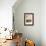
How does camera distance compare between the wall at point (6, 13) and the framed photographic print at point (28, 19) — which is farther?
the framed photographic print at point (28, 19)

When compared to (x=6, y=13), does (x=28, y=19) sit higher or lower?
lower

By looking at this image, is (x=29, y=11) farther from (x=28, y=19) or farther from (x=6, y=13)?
(x=6, y=13)

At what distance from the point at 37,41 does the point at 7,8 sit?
2.15 m

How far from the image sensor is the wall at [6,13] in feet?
14.0

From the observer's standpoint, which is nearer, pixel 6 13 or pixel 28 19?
pixel 6 13

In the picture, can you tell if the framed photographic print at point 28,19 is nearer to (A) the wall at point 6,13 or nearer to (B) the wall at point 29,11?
(B) the wall at point 29,11

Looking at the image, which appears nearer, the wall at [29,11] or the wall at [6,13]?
the wall at [6,13]

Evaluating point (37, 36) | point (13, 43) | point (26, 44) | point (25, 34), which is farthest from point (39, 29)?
point (13, 43)

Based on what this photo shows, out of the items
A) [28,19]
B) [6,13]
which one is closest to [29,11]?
[28,19]

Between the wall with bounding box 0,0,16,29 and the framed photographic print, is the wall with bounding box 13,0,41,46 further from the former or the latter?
the wall with bounding box 0,0,16,29

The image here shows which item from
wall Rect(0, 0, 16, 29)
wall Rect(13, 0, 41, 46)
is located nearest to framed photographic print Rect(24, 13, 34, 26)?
wall Rect(13, 0, 41, 46)

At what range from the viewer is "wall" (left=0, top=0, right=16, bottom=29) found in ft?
14.0

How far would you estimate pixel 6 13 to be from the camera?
14.0ft

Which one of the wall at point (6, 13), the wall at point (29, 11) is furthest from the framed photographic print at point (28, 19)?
the wall at point (6, 13)
